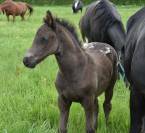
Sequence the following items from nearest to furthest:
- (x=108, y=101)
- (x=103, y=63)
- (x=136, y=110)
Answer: (x=136, y=110) < (x=103, y=63) < (x=108, y=101)

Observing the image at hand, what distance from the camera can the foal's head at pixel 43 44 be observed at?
4.87 m

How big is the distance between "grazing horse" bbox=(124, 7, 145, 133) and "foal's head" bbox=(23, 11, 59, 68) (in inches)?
30.0

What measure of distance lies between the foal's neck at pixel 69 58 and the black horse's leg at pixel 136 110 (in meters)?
0.76

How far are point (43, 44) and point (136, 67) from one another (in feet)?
3.50

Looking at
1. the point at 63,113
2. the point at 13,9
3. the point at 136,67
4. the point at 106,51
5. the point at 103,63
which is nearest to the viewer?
the point at 136,67

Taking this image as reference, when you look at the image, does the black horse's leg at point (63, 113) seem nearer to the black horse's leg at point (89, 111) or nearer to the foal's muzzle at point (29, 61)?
the black horse's leg at point (89, 111)

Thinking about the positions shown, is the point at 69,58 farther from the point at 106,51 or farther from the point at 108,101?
the point at 108,101

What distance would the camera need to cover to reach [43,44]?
16.2 feet

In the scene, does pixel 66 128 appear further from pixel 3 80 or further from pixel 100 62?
pixel 3 80

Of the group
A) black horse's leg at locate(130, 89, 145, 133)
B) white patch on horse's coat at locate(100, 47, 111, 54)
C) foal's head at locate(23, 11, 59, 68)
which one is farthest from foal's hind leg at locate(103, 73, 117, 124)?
foal's head at locate(23, 11, 59, 68)

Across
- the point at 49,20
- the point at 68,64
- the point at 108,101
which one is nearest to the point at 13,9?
the point at 108,101

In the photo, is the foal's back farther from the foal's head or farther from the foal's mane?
the foal's head

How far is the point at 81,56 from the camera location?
537 centimetres

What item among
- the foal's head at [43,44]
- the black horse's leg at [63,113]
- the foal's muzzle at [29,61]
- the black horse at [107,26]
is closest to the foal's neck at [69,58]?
the foal's head at [43,44]
